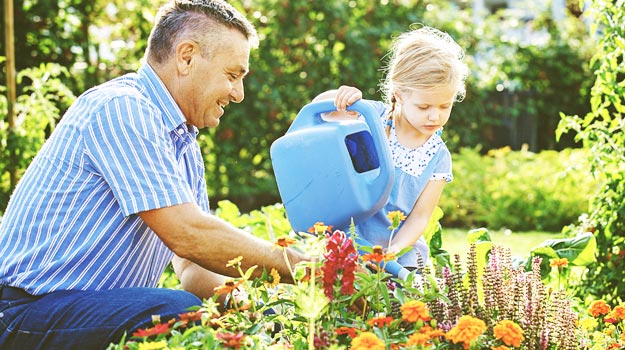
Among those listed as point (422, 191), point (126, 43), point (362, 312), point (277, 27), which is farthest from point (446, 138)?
point (362, 312)

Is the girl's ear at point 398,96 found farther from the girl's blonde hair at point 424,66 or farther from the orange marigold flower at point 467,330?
the orange marigold flower at point 467,330

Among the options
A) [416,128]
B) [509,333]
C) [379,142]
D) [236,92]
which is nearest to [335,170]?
[379,142]

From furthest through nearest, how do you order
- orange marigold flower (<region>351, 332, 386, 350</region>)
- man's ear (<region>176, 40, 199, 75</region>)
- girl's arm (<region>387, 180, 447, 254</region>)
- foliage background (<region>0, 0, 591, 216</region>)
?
foliage background (<region>0, 0, 591, 216</region>), girl's arm (<region>387, 180, 447, 254</region>), man's ear (<region>176, 40, 199, 75</region>), orange marigold flower (<region>351, 332, 386, 350</region>)

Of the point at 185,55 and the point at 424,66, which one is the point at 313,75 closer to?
the point at 424,66

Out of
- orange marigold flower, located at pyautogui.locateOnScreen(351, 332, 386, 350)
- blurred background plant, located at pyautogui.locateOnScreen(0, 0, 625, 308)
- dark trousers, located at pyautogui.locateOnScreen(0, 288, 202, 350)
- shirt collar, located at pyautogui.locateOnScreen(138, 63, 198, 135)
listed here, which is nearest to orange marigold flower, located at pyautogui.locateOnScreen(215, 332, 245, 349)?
orange marigold flower, located at pyautogui.locateOnScreen(351, 332, 386, 350)

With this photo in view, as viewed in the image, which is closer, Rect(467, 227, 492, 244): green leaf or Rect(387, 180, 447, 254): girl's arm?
Rect(387, 180, 447, 254): girl's arm

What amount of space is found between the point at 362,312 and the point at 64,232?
0.74 m

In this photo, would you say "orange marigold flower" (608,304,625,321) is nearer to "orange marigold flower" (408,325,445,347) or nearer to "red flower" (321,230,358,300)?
"orange marigold flower" (408,325,445,347)

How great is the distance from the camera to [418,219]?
258 cm

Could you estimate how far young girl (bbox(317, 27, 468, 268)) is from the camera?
2.54 meters

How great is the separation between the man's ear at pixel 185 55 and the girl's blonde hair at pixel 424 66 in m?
0.72

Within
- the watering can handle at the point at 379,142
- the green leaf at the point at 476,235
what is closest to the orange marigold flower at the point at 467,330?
the watering can handle at the point at 379,142

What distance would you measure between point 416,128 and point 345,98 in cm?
39

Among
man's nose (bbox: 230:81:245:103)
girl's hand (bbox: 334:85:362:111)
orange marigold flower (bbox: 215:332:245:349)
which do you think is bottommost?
orange marigold flower (bbox: 215:332:245:349)
